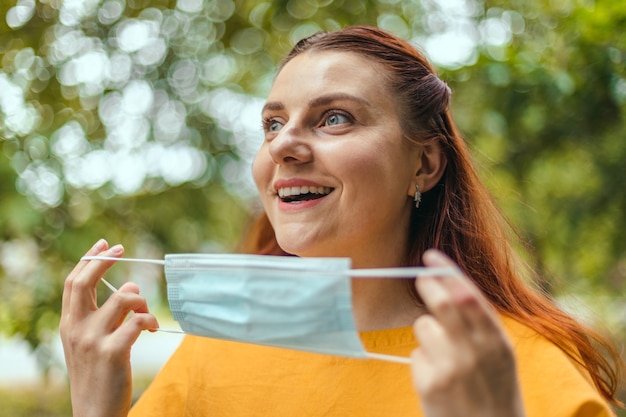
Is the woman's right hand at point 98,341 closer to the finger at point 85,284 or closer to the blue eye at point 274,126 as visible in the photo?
the finger at point 85,284

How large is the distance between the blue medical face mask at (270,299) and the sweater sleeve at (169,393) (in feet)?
1.50

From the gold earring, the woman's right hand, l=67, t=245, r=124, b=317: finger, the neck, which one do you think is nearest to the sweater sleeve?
the woman's right hand

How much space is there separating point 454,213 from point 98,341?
36.8 inches

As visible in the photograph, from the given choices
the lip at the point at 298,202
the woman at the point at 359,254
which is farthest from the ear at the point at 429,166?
the lip at the point at 298,202

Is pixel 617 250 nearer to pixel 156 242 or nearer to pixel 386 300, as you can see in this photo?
pixel 386 300

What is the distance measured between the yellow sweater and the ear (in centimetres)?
39

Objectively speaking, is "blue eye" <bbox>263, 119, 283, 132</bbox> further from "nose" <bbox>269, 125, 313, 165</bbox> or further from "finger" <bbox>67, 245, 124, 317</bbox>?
"finger" <bbox>67, 245, 124, 317</bbox>

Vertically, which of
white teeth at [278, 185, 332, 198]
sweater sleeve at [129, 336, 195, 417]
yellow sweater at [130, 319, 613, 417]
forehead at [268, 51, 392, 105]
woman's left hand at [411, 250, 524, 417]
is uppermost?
forehead at [268, 51, 392, 105]

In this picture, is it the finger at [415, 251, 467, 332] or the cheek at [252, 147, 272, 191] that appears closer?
the finger at [415, 251, 467, 332]

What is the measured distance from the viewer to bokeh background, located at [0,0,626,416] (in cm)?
251

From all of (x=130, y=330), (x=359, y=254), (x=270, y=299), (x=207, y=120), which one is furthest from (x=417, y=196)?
(x=207, y=120)

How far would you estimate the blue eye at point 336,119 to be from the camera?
1604 mm

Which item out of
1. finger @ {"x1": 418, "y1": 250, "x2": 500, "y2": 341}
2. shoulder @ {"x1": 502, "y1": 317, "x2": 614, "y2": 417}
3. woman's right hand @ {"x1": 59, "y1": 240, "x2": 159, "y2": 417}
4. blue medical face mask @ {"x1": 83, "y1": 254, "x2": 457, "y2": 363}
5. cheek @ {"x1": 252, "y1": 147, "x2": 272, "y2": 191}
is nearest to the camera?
finger @ {"x1": 418, "y1": 250, "x2": 500, "y2": 341}

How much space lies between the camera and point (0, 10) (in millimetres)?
2568
